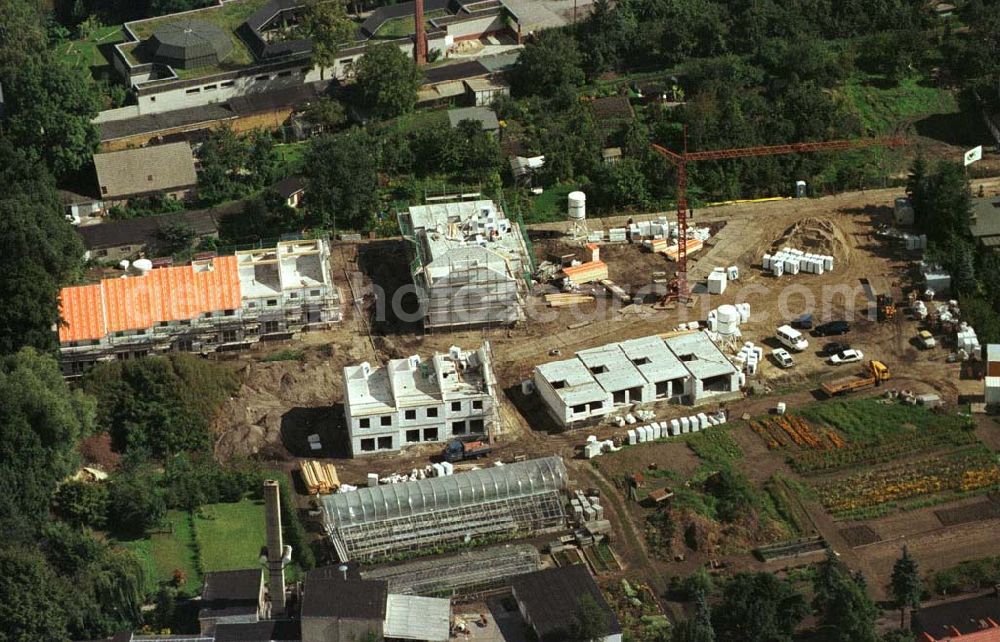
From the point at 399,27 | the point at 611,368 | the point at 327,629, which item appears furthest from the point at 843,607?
the point at 399,27

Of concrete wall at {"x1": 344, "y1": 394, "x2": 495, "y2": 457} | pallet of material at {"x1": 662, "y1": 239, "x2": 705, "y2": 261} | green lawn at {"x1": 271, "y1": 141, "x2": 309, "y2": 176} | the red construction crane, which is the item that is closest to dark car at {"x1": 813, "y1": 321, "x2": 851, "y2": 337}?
the red construction crane

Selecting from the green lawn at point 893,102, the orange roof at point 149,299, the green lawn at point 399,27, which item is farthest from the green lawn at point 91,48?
the green lawn at point 893,102

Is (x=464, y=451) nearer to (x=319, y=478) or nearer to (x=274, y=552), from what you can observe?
(x=319, y=478)

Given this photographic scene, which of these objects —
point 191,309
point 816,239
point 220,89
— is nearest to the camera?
point 191,309

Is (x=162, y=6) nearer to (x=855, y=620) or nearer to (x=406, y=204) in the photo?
(x=406, y=204)

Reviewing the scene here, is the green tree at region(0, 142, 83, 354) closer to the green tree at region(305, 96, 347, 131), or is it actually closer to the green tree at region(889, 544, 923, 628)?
the green tree at region(305, 96, 347, 131)

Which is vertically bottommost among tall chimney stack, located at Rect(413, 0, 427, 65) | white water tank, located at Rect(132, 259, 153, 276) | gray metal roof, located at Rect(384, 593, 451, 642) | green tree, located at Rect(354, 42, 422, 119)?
gray metal roof, located at Rect(384, 593, 451, 642)

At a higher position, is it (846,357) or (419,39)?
(419,39)
